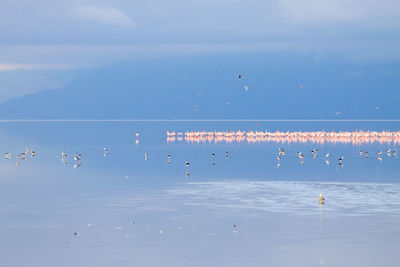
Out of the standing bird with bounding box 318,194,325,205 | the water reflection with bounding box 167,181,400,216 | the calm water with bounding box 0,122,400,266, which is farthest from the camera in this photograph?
the standing bird with bounding box 318,194,325,205

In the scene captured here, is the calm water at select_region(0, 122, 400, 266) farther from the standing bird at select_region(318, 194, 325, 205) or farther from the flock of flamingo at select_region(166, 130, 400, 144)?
the flock of flamingo at select_region(166, 130, 400, 144)

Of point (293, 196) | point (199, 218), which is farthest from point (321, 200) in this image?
point (199, 218)

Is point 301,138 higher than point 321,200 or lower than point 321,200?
higher

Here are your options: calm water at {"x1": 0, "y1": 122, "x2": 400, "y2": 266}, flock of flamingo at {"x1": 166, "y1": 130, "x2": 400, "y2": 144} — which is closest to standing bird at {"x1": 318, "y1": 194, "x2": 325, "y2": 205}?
calm water at {"x1": 0, "y1": 122, "x2": 400, "y2": 266}

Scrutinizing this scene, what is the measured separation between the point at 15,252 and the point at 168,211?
37.0 feet

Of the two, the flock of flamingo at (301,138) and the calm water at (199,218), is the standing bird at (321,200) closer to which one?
the calm water at (199,218)

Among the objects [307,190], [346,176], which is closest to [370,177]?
[346,176]

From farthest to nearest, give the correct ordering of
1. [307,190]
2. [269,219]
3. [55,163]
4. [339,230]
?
1. [55,163]
2. [307,190]
3. [269,219]
4. [339,230]

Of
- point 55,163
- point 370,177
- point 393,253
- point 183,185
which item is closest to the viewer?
point 393,253

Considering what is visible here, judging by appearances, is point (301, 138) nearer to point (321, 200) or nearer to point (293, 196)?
point (293, 196)

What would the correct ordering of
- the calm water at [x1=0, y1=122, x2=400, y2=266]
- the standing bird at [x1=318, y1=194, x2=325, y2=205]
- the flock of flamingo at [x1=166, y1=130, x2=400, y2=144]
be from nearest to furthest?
the calm water at [x1=0, y1=122, x2=400, y2=266]
the standing bird at [x1=318, y1=194, x2=325, y2=205]
the flock of flamingo at [x1=166, y1=130, x2=400, y2=144]

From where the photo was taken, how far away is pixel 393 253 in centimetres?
2759

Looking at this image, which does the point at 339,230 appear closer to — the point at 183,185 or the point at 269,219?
the point at 269,219

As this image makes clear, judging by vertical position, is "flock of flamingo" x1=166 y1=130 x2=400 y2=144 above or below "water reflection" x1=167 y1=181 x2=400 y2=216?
above
